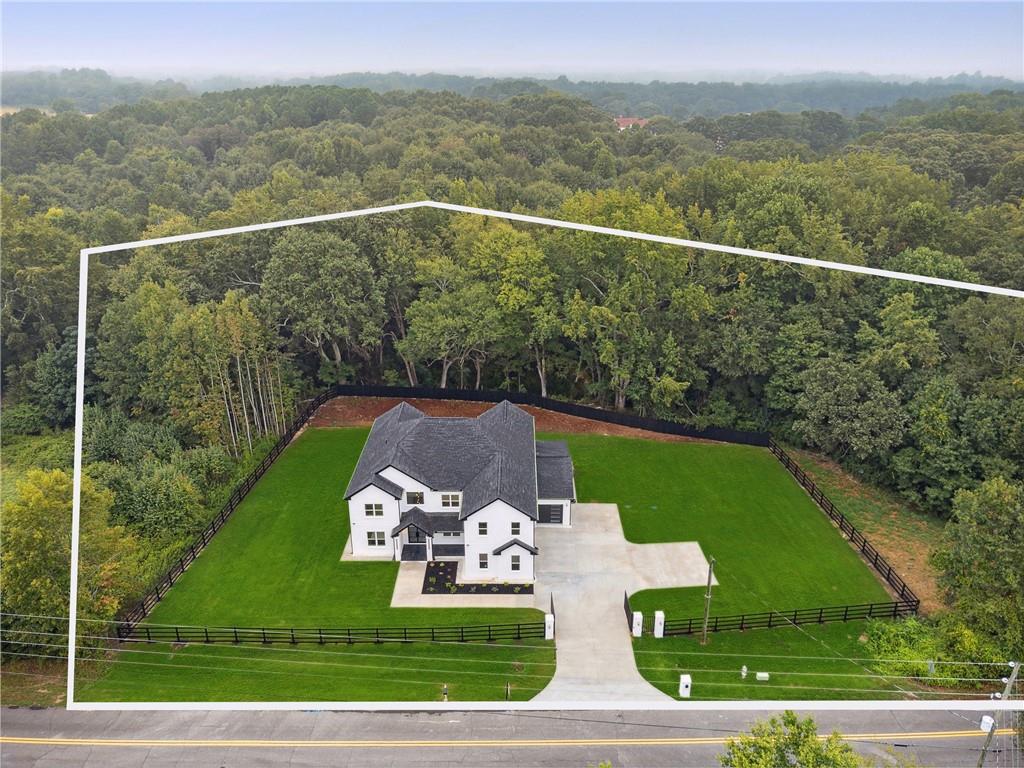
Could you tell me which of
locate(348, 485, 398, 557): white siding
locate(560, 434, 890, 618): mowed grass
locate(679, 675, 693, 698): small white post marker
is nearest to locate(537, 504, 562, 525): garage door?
locate(560, 434, 890, 618): mowed grass

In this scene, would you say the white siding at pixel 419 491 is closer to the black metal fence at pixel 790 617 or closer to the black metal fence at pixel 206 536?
the black metal fence at pixel 206 536

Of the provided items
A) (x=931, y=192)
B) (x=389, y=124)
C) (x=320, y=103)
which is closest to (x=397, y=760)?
(x=931, y=192)

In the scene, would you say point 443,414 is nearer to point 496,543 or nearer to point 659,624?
point 496,543

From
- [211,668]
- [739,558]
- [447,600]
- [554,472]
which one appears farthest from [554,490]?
[211,668]

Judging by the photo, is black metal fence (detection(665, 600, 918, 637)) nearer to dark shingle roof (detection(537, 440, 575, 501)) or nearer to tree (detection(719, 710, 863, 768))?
dark shingle roof (detection(537, 440, 575, 501))

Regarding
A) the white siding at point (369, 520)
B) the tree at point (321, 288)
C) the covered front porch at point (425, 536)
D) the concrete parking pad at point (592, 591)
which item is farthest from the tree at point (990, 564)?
the tree at point (321, 288)

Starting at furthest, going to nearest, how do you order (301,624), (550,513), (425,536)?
1. (550,513)
2. (425,536)
3. (301,624)
